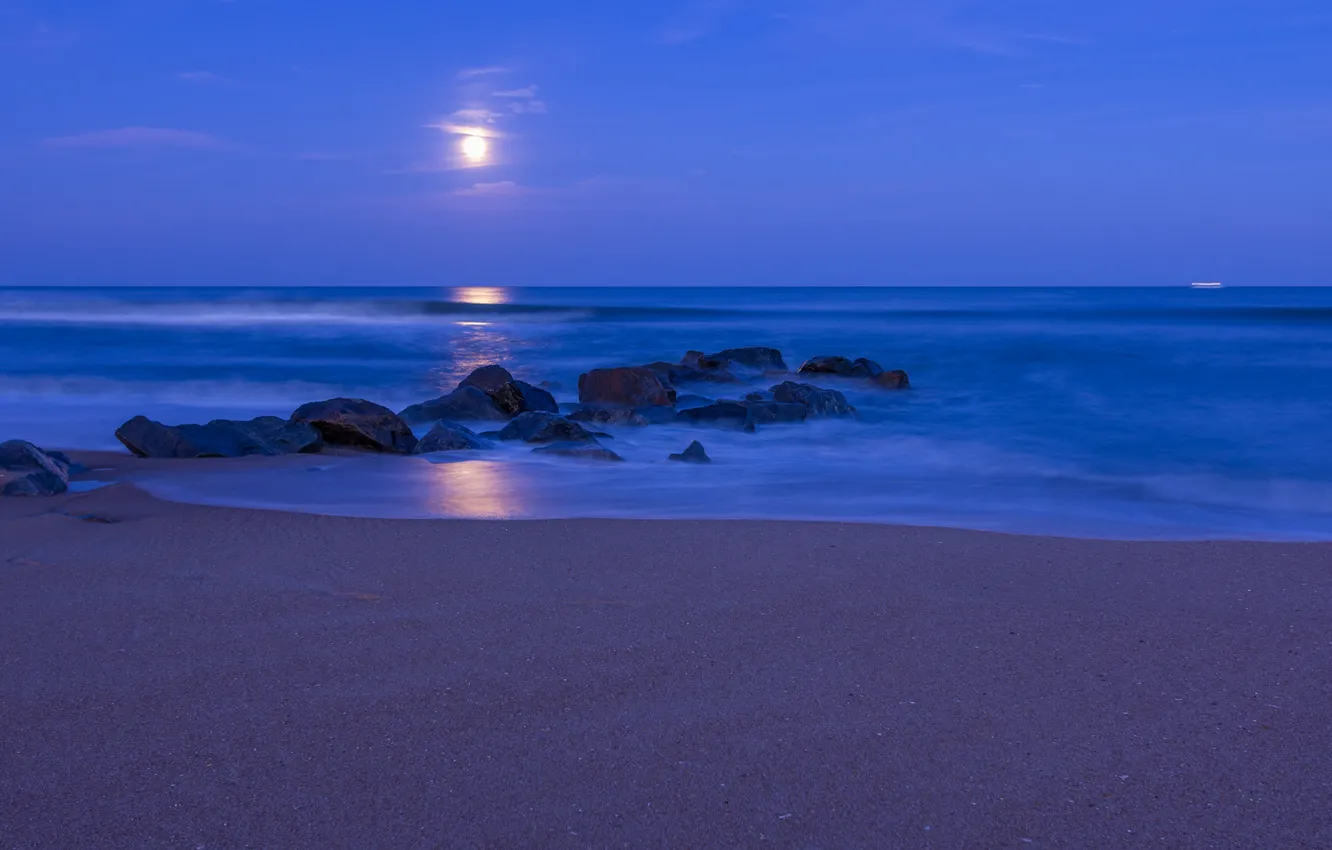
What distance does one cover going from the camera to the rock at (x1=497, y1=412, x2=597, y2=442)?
24.1ft

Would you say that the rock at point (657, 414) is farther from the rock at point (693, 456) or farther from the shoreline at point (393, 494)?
the shoreline at point (393, 494)

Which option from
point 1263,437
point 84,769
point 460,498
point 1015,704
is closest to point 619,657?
point 1015,704

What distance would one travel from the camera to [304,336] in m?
21.7

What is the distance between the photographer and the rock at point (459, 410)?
29.2ft

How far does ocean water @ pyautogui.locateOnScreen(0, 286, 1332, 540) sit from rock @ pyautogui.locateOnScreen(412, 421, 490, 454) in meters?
0.26

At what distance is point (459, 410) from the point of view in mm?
8930

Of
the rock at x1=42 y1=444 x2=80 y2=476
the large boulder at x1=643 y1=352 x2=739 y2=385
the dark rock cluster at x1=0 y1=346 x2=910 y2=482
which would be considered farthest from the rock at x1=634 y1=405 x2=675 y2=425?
the rock at x1=42 y1=444 x2=80 y2=476

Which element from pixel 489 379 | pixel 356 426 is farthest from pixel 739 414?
pixel 356 426

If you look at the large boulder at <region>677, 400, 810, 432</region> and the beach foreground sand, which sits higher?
the beach foreground sand

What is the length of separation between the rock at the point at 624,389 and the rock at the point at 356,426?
3.15 metres

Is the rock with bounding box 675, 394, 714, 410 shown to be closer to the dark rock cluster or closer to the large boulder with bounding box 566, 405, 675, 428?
the dark rock cluster

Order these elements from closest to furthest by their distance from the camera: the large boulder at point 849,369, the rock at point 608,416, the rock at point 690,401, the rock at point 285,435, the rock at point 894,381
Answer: the rock at point 285,435, the rock at point 608,416, the rock at point 690,401, the rock at point 894,381, the large boulder at point 849,369

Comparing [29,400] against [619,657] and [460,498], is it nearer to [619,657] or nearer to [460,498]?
[460,498]

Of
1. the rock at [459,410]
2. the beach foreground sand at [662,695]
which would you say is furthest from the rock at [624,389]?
the beach foreground sand at [662,695]
